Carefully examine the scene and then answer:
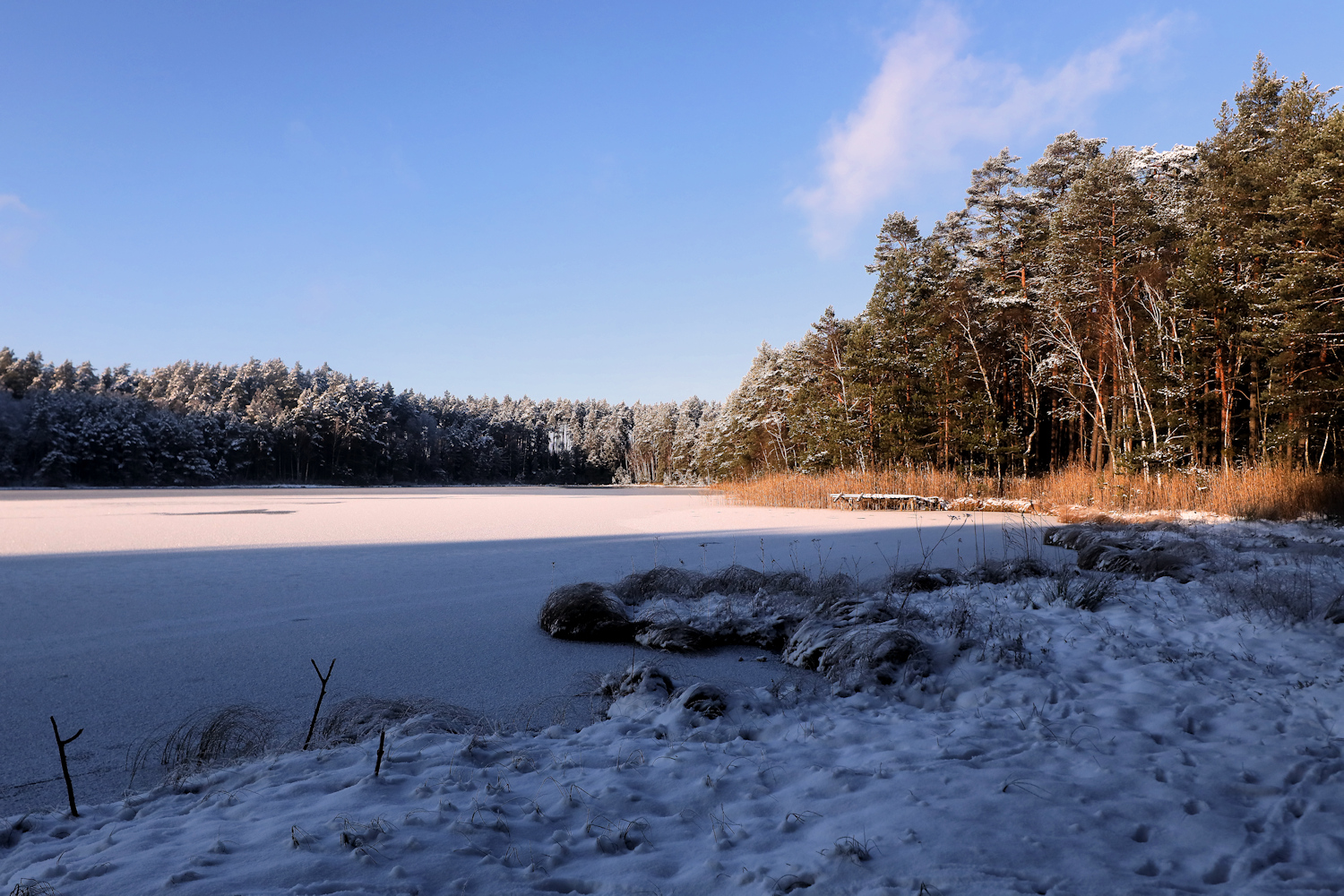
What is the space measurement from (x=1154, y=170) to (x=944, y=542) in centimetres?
2214

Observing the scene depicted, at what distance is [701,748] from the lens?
2.58m

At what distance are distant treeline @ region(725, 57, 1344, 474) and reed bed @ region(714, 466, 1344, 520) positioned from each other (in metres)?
1.14

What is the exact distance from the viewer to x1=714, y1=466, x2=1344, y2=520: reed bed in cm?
1025

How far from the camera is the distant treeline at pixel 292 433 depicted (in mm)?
40688

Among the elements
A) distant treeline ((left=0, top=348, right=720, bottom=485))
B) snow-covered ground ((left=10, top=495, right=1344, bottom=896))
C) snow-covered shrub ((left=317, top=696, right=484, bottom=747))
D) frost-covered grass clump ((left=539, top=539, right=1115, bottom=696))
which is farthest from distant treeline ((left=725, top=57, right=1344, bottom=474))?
distant treeline ((left=0, top=348, right=720, bottom=485))

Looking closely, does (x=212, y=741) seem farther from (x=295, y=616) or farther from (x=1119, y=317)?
(x=1119, y=317)

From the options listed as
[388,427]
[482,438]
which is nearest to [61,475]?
[388,427]

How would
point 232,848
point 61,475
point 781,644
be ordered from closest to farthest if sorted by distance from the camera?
point 232,848 → point 781,644 → point 61,475

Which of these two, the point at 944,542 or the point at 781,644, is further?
the point at 944,542

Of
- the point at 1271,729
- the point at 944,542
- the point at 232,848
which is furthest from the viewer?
the point at 944,542

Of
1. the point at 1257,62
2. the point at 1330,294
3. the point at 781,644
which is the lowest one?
the point at 781,644

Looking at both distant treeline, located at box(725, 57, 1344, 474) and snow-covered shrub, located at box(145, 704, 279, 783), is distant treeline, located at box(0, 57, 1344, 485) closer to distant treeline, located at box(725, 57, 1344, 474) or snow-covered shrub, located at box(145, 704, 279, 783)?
distant treeline, located at box(725, 57, 1344, 474)

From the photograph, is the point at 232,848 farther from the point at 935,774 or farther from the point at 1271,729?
the point at 1271,729

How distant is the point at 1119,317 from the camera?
16.9 meters
